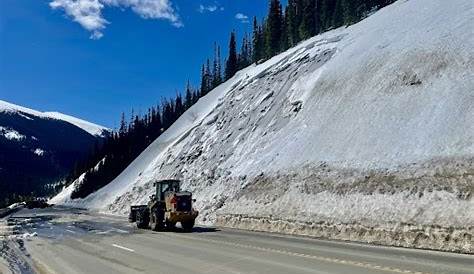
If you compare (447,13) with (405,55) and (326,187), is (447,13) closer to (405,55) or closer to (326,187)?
(405,55)

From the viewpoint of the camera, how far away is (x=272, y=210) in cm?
3206

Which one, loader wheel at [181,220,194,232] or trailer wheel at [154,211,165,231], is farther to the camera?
trailer wheel at [154,211,165,231]

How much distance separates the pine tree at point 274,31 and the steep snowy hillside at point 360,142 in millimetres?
39069

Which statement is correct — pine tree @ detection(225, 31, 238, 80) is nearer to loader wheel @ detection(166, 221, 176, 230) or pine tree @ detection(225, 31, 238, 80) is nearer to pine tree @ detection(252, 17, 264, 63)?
pine tree @ detection(252, 17, 264, 63)

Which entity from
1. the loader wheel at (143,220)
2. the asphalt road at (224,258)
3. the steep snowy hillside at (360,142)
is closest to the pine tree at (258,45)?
the steep snowy hillside at (360,142)

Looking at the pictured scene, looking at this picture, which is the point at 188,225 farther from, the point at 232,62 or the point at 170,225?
the point at 232,62

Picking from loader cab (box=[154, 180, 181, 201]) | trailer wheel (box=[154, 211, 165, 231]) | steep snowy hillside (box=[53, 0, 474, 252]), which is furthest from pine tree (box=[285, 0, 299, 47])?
trailer wheel (box=[154, 211, 165, 231])

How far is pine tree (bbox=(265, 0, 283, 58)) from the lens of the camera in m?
101

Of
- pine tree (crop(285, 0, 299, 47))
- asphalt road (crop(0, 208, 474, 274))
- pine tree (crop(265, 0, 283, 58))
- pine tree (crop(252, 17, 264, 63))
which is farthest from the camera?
pine tree (crop(252, 17, 264, 63))

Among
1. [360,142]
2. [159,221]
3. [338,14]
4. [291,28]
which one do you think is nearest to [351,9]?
[338,14]

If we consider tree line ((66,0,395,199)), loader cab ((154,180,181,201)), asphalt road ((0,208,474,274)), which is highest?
tree line ((66,0,395,199))

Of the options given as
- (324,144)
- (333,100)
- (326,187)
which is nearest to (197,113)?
(333,100)

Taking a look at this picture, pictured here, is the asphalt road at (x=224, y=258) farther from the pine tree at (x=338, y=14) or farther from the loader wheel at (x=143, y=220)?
the pine tree at (x=338, y=14)

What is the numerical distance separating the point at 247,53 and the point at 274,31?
4107 cm
